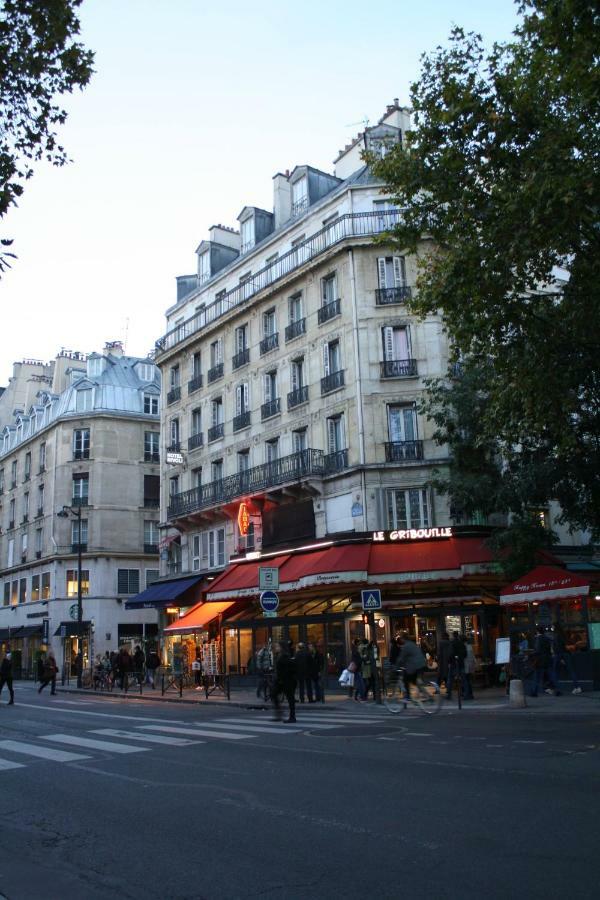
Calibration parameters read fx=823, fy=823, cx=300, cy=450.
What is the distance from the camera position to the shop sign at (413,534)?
86.1 ft

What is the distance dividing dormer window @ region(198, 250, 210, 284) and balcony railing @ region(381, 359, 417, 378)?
15023 mm

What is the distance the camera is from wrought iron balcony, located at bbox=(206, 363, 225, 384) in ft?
119

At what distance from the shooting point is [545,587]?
21812 millimetres

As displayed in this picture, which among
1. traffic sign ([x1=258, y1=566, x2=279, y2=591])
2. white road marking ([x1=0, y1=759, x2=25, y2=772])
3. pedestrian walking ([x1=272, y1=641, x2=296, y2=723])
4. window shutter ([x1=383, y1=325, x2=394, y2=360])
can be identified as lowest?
white road marking ([x1=0, y1=759, x2=25, y2=772])

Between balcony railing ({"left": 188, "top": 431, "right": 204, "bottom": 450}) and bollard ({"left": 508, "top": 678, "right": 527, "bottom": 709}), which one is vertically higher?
balcony railing ({"left": 188, "top": 431, "right": 204, "bottom": 450})

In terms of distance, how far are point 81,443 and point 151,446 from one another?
4.38m

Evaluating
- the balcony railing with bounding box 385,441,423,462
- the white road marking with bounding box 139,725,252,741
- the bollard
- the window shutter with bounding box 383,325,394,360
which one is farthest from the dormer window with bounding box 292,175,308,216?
the white road marking with bounding box 139,725,252,741

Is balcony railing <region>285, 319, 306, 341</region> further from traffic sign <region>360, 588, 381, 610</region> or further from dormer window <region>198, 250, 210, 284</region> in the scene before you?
traffic sign <region>360, 588, 381, 610</region>

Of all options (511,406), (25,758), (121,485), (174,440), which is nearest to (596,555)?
(511,406)

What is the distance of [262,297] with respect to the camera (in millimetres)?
33625

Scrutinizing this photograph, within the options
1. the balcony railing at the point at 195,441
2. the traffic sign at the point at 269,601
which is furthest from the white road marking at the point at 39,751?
the balcony railing at the point at 195,441

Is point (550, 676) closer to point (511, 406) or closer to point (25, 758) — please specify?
point (511, 406)

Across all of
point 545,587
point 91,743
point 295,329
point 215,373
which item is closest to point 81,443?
point 215,373

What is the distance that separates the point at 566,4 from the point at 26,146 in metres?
8.30
